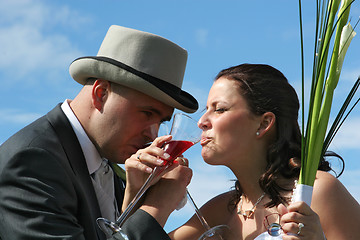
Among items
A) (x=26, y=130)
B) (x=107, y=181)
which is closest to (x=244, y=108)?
(x=107, y=181)

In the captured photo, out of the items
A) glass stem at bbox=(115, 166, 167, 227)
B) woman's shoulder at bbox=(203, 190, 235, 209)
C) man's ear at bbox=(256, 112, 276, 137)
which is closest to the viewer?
glass stem at bbox=(115, 166, 167, 227)

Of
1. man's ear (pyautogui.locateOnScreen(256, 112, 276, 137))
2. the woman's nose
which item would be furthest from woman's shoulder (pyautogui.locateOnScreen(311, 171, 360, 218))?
the woman's nose

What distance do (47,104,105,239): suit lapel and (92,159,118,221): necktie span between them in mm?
177

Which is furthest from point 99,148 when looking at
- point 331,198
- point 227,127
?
point 331,198

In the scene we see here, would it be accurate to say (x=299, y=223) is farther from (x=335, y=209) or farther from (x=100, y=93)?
(x=100, y=93)

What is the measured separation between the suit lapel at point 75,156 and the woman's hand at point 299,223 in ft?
4.67

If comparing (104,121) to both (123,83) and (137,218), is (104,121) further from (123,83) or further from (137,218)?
(137,218)

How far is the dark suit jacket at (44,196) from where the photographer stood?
3.14 meters

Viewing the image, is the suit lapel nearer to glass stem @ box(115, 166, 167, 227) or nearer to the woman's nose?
glass stem @ box(115, 166, 167, 227)

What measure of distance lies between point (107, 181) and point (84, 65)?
969 mm

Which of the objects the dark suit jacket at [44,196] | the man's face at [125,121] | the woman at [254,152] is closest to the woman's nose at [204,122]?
the woman at [254,152]

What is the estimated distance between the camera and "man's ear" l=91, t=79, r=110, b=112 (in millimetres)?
4023

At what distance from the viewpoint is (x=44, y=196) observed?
10.5 ft

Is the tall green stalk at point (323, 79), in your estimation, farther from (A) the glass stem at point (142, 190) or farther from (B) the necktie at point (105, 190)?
(B) the necktie at point (105, 190)
